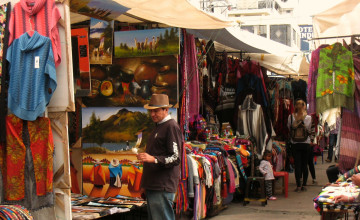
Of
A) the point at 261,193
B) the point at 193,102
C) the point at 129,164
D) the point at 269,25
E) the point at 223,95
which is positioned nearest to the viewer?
the point at 129,164

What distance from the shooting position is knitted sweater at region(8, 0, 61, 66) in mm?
4957

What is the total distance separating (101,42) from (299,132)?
17.9ft

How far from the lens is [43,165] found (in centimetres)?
494

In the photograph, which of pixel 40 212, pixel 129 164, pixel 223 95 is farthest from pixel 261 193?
pixel 40 212

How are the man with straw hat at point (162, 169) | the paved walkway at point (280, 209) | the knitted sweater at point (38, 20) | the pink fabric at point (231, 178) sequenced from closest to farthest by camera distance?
1. the knitted sweater at point (38, 20)
2. the man with straw hat at point (162, 169)
3. the paved walkway at point (280, 209)
4. the pink fabric at point (231, 178)

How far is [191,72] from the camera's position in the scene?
7.54m

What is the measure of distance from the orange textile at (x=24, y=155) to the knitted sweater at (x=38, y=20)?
641mm

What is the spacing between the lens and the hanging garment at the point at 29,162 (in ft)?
15.9

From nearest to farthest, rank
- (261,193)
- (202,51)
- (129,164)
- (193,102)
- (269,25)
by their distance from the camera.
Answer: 1. (129,164)
2. (193,102)
3. (202,51)
4. (261,193)
5. (269,25)

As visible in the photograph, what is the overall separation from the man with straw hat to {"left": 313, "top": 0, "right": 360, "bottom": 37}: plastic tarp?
2.54 meters

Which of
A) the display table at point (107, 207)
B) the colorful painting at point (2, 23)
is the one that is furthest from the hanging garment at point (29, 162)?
the display table at point (107, 207)

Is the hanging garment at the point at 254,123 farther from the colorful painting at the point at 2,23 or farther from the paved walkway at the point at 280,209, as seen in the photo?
the colorful painting at the point at 2,23

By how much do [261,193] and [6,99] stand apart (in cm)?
590

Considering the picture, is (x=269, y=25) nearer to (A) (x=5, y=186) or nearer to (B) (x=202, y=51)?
(B) (x=202, y=51)
